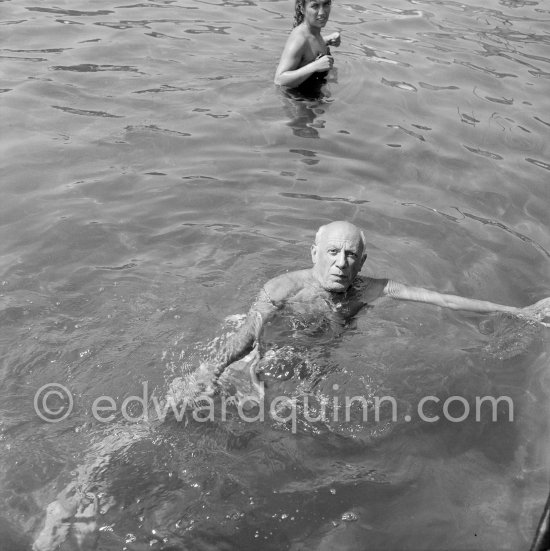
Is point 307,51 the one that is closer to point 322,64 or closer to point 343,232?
point 322,64

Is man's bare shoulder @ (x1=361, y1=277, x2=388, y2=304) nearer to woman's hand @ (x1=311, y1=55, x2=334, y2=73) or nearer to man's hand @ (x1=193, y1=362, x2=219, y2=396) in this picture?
man's hand @ (x1=193, y1=362, x2=219, y2=396)

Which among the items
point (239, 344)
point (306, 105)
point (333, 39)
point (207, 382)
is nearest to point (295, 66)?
point (306, 105)

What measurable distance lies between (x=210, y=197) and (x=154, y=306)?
1786mm

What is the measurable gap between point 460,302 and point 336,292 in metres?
0.83

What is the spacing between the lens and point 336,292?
5359mm

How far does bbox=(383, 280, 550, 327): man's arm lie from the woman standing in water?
14.1ft

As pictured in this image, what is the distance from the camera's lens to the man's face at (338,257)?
5.16 m

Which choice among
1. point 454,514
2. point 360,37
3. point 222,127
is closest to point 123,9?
point 360,37

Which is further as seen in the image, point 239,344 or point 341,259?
point 341,259

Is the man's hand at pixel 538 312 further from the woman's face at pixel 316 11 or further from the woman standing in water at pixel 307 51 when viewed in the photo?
the woman's face at pixel 316 11

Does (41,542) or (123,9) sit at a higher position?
(123,9)

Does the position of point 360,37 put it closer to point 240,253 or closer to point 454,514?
point 240,253

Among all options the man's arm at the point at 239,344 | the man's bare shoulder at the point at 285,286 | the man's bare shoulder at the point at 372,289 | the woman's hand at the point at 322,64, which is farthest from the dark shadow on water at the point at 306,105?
the man's arm at the point at 239,344

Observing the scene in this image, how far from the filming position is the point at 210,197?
7.17 meters
